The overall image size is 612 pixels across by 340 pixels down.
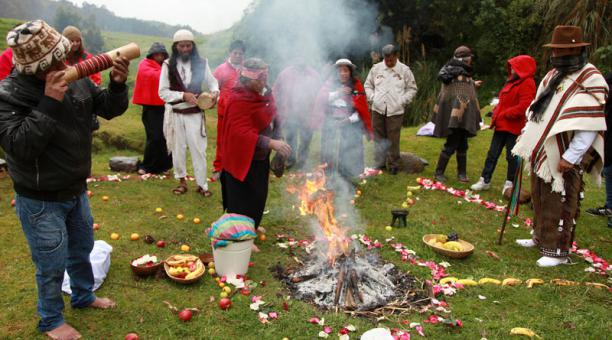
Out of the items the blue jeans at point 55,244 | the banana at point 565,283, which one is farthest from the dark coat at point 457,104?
the blue jeans at point 55,244

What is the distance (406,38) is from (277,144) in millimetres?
9792

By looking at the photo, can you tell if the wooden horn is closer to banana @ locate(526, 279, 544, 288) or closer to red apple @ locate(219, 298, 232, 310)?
red apple @ locate(219, 298, 232, 310)

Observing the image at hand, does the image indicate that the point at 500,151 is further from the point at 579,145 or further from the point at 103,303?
the point at 103,303

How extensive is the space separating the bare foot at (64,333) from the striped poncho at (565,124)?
4835 mm

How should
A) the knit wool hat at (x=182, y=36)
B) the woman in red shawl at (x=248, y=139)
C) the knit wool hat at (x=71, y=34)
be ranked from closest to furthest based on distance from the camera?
1. the woman in red shawl at (x=248, y=139)
2. the knit wool hat at (x=71, y=34)
3. the knit wool hat at (x=182, y=36)

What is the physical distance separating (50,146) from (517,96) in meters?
6.78

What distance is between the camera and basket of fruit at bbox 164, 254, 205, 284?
4.23m

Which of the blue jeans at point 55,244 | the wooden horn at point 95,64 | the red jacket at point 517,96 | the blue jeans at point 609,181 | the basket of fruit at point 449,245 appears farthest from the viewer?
the red jacket at point 517,96

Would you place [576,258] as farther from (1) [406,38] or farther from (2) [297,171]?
(1) [406,38]

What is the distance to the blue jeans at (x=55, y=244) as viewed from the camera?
118 inches

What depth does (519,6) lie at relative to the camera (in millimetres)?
13273

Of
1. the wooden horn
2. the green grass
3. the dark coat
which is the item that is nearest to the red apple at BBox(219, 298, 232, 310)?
the green grass

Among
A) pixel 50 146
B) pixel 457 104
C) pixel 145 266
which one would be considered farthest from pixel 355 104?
pixel 50 146

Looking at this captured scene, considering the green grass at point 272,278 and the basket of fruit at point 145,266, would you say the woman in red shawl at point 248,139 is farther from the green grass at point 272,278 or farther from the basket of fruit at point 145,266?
the basket of fruit at point 145,266
